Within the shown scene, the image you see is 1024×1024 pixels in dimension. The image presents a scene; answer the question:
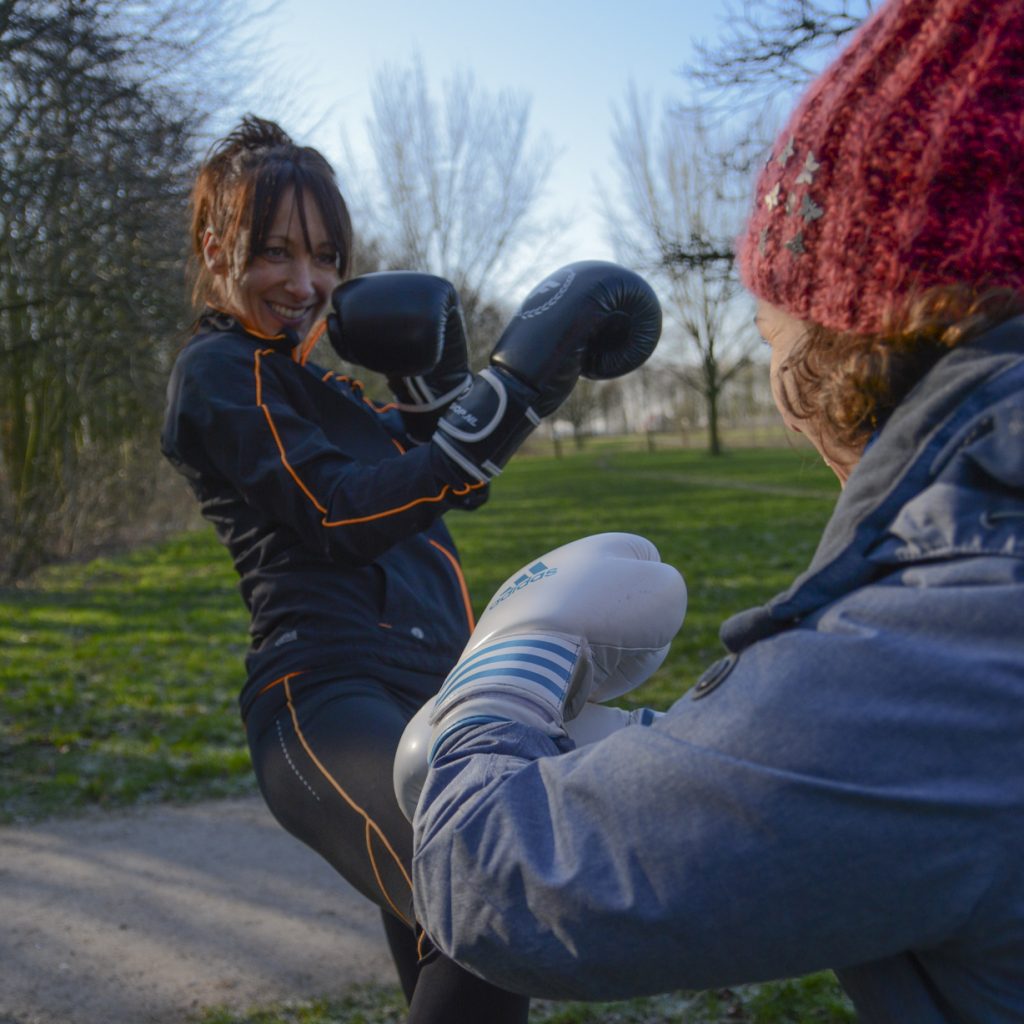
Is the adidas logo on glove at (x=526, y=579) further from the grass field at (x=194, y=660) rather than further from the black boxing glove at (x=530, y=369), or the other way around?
the black boxing glove at (x=530, y=369)

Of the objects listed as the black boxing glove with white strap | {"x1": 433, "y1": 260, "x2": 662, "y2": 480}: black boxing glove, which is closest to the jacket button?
Answer: the black boxing glove with white strap

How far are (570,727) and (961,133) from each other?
2.68ft

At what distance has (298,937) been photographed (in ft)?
10.2

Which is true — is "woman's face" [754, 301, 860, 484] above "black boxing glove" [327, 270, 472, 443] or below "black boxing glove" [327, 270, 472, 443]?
below

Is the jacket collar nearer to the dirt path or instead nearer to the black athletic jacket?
the black athletic jacket

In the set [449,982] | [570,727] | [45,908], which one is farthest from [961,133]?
[45,908]

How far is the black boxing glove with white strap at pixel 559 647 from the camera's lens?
3.56 ft

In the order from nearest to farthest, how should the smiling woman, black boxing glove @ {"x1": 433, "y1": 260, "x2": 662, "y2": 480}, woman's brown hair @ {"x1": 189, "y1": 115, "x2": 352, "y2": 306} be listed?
the smiling woman < black boxing glove @ {"x1": 433, "y1": 260, "x2": 662, "y2": 480} < woman's brown hair @ {"x1": 189, "y1": 115, "x2": 352, "y2": 306}

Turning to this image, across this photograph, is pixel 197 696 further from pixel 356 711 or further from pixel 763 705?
pixel 763 705

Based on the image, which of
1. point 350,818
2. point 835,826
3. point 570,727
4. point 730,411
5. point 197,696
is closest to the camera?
point 835,826

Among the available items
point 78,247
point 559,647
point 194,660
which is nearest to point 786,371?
point 559,647

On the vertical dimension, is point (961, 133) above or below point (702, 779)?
above

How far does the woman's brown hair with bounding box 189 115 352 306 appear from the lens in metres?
2.19

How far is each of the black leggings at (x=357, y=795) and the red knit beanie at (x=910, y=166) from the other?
109 centimetres
